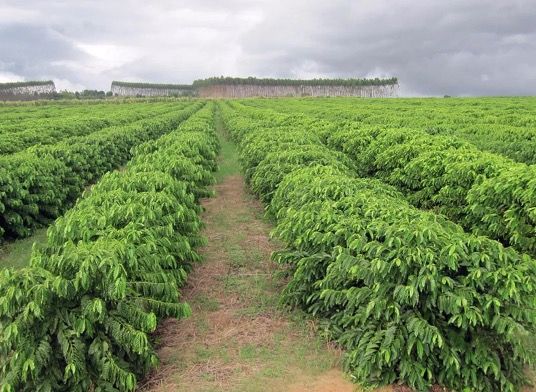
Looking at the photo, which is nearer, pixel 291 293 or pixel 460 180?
pixel 291 293

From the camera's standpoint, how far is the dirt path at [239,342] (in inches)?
181

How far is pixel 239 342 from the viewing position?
5332 millimetres

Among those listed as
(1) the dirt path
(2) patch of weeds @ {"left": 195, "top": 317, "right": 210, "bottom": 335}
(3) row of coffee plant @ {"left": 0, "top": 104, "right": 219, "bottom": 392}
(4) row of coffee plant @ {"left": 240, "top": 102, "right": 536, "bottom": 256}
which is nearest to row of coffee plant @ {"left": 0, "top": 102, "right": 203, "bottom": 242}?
(1) the dirt path

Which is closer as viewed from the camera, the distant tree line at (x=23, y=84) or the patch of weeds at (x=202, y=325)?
the patch of weeds at (x=202, y=325)

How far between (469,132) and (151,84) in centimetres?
14289

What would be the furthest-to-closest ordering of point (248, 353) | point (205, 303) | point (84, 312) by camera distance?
point (205, 303)
point (248, 353)
point (84, 312)

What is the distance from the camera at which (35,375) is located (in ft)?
12.2

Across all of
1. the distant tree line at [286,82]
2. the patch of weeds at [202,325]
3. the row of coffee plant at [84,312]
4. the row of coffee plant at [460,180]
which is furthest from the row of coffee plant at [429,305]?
the distant tree line at [286,82]

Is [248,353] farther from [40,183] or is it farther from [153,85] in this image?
[153,85]

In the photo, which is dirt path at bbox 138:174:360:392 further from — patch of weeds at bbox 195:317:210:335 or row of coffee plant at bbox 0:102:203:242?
row of coffee plant at bbox 0:102:203:242

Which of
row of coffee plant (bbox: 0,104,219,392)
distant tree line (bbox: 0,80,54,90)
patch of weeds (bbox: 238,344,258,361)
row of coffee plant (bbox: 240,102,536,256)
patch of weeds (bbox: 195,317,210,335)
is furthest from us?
distant tree line (bbox: 0,80,54,90)

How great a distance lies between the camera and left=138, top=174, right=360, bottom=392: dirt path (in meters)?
4.59

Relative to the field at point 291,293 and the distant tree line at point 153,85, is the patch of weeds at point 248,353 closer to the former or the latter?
the field at point 291,293

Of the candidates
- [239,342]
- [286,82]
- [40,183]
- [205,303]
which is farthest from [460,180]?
[286,82]
